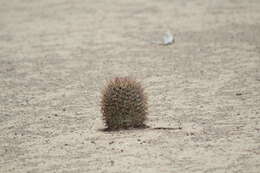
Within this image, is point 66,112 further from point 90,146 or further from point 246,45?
point 246,45

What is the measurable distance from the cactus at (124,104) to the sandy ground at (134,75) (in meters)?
0.18

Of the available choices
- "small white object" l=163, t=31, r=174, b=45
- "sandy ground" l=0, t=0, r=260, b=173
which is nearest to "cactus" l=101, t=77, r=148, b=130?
"sandy ground" l=0, t=0, r=260, b=173

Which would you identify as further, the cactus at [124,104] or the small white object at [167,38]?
the small white object at [167,38]

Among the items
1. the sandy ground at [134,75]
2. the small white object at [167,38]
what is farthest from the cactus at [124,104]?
the small white object at [167,38]

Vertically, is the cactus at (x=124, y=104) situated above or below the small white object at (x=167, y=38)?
above

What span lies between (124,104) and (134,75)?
16.7 ft

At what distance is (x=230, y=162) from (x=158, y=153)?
36.9 inches

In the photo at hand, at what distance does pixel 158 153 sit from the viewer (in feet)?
29.7

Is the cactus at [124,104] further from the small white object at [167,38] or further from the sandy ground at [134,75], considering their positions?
the small white object at [167,38]

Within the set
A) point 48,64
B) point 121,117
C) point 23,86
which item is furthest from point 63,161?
point 48,64

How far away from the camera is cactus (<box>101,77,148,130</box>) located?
992 cm

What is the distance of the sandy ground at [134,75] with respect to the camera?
29.9ft

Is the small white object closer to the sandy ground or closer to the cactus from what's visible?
the sandy ground

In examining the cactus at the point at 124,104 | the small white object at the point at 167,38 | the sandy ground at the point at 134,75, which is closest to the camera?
the sandy ground at the point at 134,75
